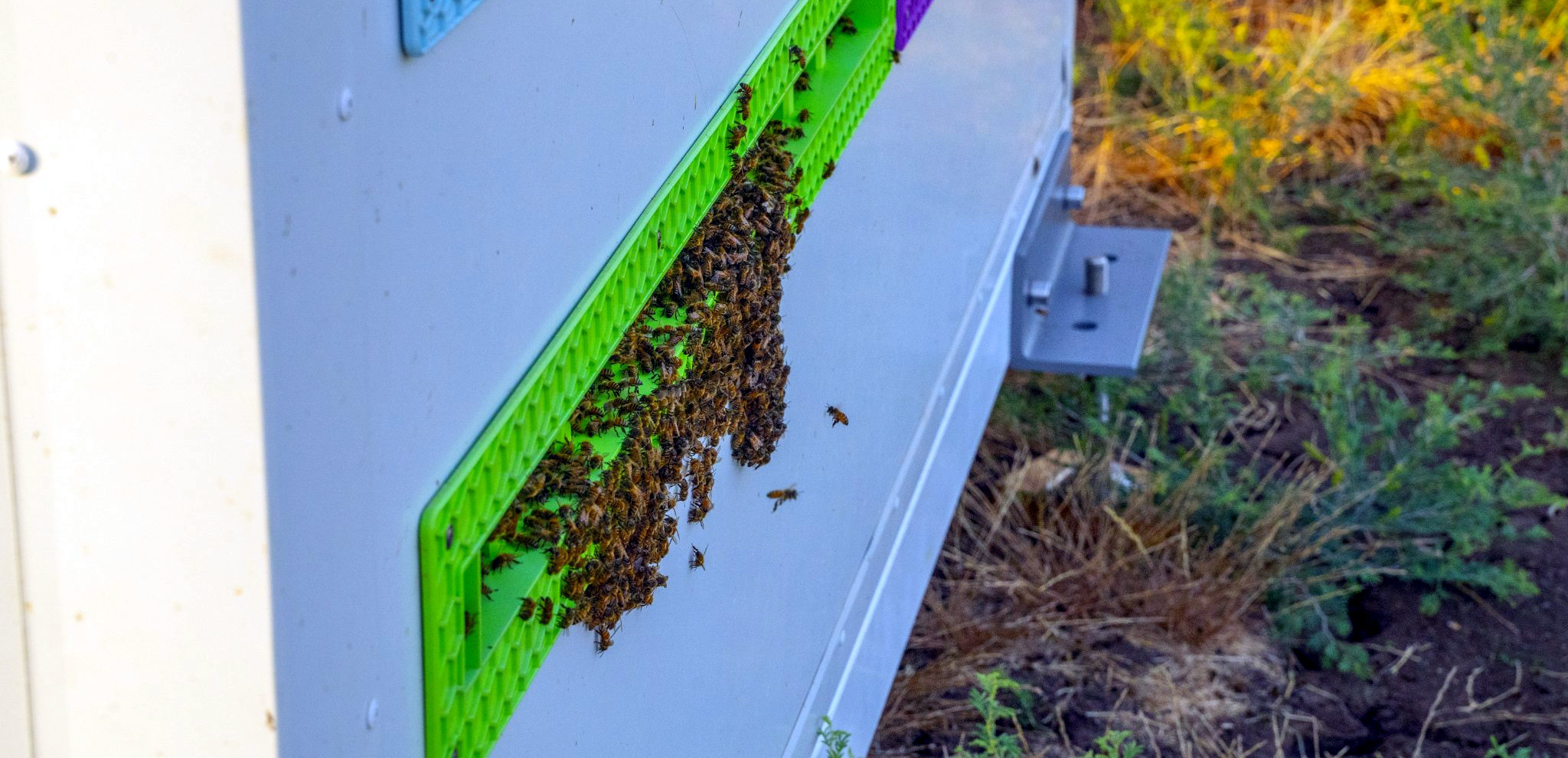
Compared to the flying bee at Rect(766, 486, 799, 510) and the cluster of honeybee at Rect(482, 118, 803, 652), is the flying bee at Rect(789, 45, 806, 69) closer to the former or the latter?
the cluster of honeybee at Rect(482, 118, 803, 652)

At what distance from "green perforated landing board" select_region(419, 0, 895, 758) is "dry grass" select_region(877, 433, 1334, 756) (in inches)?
79.4

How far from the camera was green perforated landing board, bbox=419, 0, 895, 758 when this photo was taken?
1.08m

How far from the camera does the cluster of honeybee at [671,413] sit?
1270 millimetres

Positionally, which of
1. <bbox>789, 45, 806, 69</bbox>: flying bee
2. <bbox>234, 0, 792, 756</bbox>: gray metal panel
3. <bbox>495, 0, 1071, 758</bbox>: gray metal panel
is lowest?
<bbox>495, 0, 1071, 758</bbox>: gray metal panel

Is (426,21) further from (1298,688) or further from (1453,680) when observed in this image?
(1453,680)

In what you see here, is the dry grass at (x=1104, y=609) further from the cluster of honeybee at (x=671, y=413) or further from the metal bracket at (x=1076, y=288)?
the cluster of honeybee at (x=671, y=413)

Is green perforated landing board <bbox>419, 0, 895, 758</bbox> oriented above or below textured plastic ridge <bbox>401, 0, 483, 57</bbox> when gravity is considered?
below

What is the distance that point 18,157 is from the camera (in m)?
0.84

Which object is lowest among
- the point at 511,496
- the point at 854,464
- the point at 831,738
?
the point at 831,738

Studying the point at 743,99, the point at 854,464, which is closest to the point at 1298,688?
the point at 854,464

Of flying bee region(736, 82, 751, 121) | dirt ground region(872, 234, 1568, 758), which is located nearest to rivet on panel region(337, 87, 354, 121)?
flying bee region(736, 82, 751, 121)

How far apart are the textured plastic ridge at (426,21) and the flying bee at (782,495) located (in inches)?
37.5

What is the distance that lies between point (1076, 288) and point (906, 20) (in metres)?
1.92

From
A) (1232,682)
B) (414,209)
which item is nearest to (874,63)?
(414,209)
